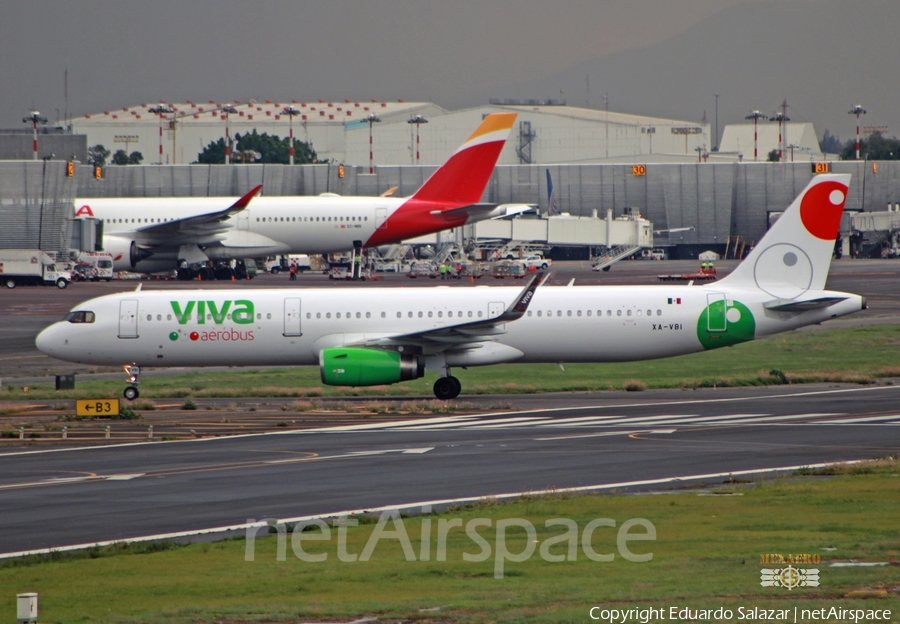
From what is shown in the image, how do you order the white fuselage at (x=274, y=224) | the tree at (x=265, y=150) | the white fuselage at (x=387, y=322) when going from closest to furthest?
the white fuselage at (x=387, y=322) → the white fuselage at (x=274, y=224) → the tree at (x=265, y=150)

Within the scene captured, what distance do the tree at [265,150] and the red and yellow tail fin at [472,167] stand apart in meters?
95.8

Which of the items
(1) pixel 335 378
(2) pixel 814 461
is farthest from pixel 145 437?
(2) pixel 814 461

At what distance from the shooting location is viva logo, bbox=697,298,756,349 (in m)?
38.1

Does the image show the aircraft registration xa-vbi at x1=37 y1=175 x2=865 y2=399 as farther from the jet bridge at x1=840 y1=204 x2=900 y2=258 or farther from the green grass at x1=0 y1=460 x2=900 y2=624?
the jet bridge at x1=840 y1=204 x2=900 y2=258

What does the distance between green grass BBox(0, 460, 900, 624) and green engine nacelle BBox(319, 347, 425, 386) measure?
17.1 metres

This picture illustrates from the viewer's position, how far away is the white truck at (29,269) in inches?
3059

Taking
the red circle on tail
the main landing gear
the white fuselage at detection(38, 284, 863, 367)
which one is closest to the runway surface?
the white fuselage at detection(38, 284, 863, 367)

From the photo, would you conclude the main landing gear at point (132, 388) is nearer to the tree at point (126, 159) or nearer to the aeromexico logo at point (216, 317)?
the aeromexico logo at point (216, 317)

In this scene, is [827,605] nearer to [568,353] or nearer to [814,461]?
[814,461]

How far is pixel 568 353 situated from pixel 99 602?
26627 millimetres

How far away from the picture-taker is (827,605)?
11.8m

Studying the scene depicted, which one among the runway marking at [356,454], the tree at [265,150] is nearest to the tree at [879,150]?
the tree at [265,150]

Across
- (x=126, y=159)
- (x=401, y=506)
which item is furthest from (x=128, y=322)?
(x=126, y=159)

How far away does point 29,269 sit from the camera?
256 ft
